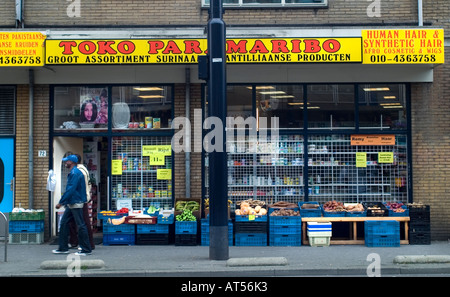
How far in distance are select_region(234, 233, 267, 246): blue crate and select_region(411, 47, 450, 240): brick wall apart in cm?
361

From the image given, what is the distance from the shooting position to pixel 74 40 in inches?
496

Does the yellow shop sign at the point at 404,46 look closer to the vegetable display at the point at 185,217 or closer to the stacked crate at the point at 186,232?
the vegetable display at the point at 185,217

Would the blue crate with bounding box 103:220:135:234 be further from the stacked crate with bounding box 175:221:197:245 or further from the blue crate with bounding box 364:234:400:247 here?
the blue crate with bounding box 364:234:400:247

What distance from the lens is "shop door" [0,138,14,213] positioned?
45.2ft

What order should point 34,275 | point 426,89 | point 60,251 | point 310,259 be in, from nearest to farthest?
point 34,275 → point 310,259 → point 60,251 → point 426,89

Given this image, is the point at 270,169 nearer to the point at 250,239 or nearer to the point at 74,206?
the point at 250,239

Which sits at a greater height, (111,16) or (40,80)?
(111,16)

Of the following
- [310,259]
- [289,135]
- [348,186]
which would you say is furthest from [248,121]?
[310,259]

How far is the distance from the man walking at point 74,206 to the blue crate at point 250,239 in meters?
3.07

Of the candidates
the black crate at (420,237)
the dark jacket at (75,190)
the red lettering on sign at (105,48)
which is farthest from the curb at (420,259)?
the red lettering on sign at (105,48)

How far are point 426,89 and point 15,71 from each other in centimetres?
932

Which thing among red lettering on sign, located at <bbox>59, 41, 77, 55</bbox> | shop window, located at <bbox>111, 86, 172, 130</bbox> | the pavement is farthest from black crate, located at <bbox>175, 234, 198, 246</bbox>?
red lettering on sign, located at <bbox>59, 41, 77, 55</bbox>

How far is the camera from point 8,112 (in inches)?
546

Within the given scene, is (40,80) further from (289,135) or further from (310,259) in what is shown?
(310,259)
